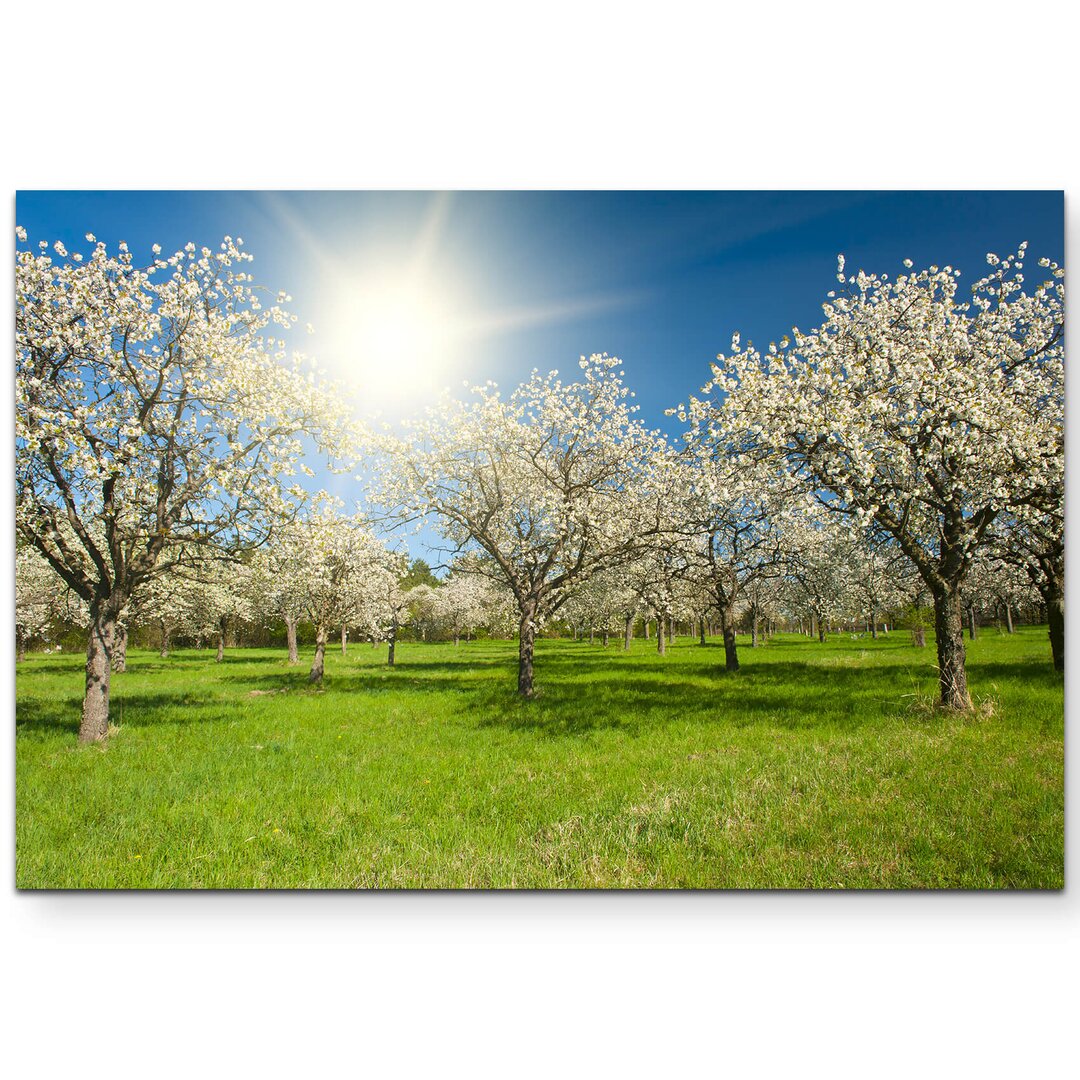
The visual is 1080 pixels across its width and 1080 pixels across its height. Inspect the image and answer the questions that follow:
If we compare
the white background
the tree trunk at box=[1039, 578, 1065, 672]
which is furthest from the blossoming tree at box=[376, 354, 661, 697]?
the tree trunk at box=[1039, 578, 1065, 672]

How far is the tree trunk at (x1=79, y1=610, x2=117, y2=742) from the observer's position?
5766 millimetres

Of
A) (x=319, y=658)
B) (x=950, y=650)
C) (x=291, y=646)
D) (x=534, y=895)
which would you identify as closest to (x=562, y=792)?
(x=534, y=895)

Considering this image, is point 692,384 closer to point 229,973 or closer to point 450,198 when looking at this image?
point 450,198

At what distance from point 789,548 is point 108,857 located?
11.9m

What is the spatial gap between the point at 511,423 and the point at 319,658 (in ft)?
31.1

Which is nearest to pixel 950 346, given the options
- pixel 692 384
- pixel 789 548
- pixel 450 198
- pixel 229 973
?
pixel 692 384

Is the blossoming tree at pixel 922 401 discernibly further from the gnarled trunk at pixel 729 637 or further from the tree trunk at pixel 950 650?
the gnarled trunk at pixel 729 637

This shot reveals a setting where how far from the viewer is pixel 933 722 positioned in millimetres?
6074

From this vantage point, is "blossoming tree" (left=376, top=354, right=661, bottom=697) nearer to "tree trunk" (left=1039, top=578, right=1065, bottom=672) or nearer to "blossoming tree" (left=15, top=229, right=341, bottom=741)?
"blossoming tree" (left=15, top=229, right=341, bottom=741)

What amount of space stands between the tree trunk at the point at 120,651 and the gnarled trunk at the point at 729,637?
1363 cm

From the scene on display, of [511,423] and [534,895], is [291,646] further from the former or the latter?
[534,895]

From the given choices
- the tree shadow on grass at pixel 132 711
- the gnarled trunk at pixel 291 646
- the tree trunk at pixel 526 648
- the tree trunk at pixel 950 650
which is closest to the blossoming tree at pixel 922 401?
the tree trunk at pixel 950 650

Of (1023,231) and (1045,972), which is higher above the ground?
(1023,231)

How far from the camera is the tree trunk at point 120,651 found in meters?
6.29
